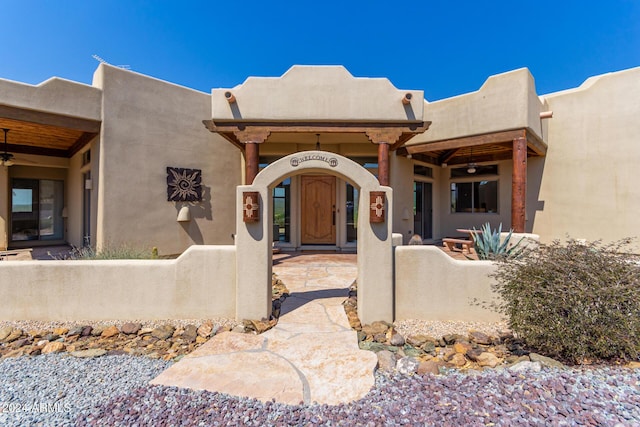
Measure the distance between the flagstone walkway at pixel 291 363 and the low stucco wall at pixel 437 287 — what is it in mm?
1015

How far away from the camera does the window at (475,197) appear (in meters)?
10.8

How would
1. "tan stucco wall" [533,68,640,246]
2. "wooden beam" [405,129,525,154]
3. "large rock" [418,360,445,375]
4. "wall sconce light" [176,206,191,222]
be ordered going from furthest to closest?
"wall sconce light" [176,206,191,222] < "tan stucco wall" [533,68,640,246] < "wooden beam" [405,129,525,154] < "large rock" [418,360,445,375]

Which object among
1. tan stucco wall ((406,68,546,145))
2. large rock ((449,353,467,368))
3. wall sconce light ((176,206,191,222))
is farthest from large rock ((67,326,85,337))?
tan stucco wall ((406,68,546,145))

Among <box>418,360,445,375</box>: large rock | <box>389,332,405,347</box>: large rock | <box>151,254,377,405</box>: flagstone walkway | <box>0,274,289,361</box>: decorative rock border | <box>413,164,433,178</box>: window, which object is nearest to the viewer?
<box>151,254,377,405</box>: flagstone walkway

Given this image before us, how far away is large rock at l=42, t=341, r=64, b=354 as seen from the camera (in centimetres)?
356

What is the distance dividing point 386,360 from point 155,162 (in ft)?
25.4

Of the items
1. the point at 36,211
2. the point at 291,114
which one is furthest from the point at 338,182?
the point at 36,211

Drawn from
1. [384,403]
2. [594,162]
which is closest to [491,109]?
[594,162]

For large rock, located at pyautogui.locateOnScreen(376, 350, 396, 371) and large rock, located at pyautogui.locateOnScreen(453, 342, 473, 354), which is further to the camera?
large rock, located at pyautogui.locateOnScreen(453, 342, 473, 354)

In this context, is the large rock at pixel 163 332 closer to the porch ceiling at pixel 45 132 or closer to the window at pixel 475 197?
the porch ceiling at pixel 45 132

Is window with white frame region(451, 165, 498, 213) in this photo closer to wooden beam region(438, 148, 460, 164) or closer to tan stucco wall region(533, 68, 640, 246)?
wooden beam region(438, 148, 460, 164)

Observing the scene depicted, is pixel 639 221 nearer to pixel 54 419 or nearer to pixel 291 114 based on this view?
pixel 291 114

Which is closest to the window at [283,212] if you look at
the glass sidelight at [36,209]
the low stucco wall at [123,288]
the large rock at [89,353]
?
the low stucco wall at [123,288]

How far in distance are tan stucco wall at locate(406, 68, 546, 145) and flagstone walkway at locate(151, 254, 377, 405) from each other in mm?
6599
